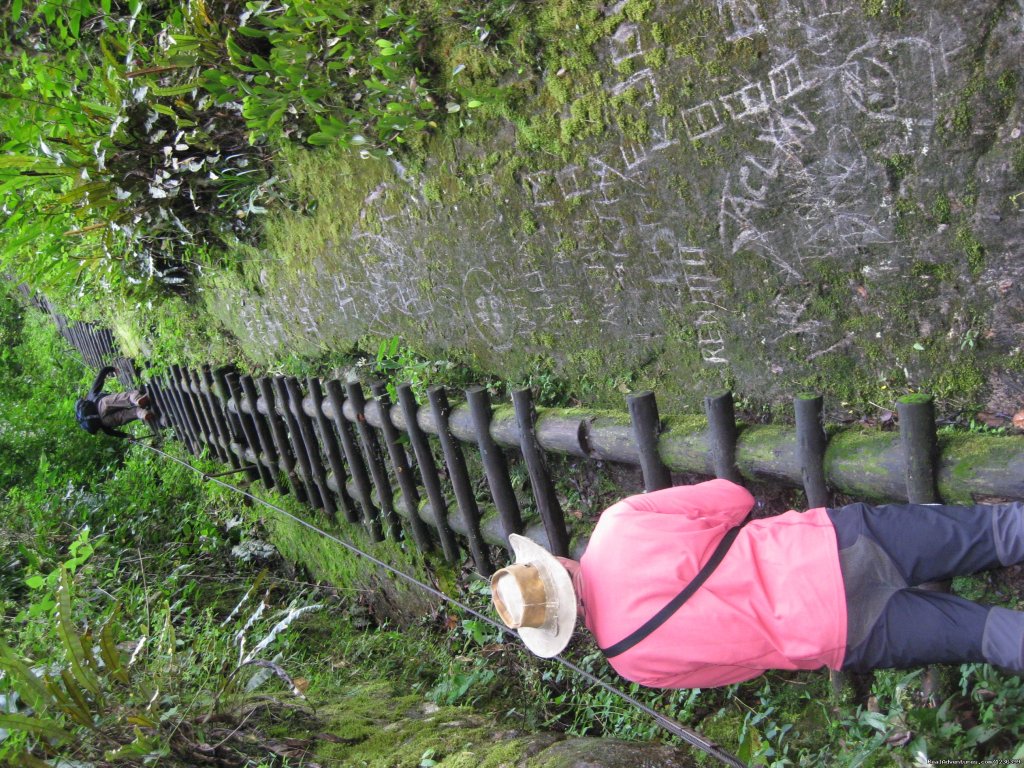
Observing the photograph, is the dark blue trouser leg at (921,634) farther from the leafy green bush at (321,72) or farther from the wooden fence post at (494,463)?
the leafy green bush at (321,72)

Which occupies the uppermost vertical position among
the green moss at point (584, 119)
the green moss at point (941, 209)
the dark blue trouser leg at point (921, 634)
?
the green moss at point (584, 119)

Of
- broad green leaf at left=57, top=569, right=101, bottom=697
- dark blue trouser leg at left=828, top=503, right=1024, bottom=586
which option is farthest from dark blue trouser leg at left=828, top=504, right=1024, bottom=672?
broad green leaf at left=57, top=569, right=101, bottom=697

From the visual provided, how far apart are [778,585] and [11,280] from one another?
17263 millimetres

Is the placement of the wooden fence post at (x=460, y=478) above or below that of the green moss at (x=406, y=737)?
above

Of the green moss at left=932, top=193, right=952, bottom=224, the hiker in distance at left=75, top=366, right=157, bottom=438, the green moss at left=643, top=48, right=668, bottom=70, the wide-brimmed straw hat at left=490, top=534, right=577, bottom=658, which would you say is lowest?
the wide-brimmed straw hat at left=490, top=534, right=577, bottom=658

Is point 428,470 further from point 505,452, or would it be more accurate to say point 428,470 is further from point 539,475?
point 539,475

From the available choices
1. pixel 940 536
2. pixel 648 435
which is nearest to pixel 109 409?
pixel 648 435

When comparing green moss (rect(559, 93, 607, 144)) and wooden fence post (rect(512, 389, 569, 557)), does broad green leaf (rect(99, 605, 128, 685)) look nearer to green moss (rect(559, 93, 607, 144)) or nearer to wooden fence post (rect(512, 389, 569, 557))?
wooden fence post (rect(512, 389, 569, 557))

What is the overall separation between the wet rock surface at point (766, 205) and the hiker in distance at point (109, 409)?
619cm

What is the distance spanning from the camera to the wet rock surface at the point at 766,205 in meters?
2.11

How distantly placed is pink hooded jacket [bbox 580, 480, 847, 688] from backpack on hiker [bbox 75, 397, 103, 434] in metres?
7.64

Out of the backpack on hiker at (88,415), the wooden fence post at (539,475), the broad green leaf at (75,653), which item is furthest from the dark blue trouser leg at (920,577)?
the backpack on hiker at (88,415)

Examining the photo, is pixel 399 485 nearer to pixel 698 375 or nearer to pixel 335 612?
pixel 335 612

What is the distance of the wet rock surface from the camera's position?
2.11 metres
